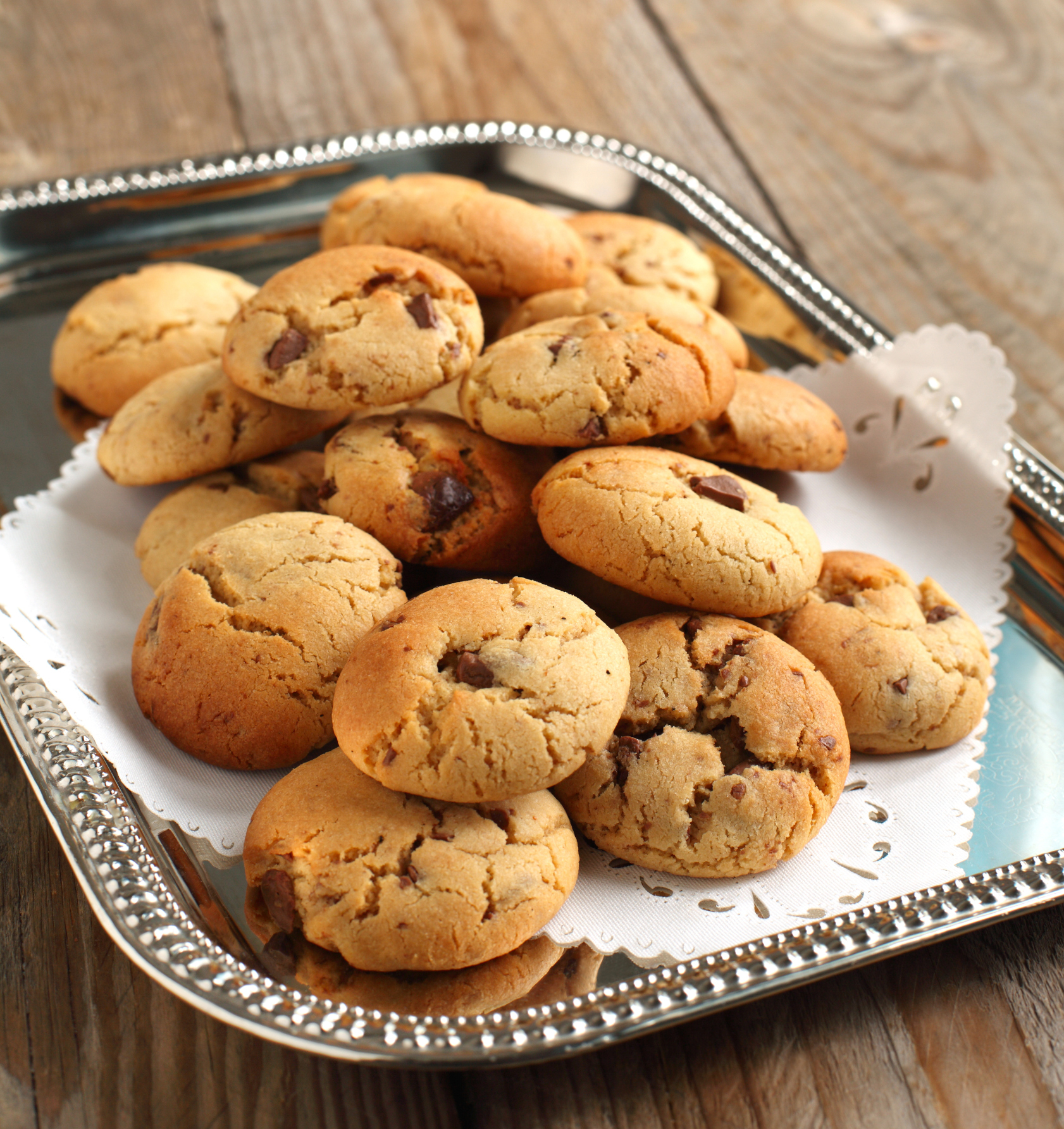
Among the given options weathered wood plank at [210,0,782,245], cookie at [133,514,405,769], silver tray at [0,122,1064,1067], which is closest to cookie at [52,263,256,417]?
silver tray at [0,122,1064,1067]

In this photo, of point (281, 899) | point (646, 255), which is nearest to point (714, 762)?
point (281, 899)

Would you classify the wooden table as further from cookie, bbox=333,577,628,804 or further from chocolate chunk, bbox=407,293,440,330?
chocolate chunk, bbox=407,293,440,330

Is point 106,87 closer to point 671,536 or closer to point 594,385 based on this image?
point 594,385

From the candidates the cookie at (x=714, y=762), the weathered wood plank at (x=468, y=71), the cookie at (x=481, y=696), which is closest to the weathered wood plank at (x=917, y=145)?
the weathered wood plank at (x=468, y=71)

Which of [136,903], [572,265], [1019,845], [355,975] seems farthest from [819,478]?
[136,903]

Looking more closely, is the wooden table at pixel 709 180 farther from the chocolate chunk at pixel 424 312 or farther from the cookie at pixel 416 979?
the chocolate chunk at pixel 424 312
